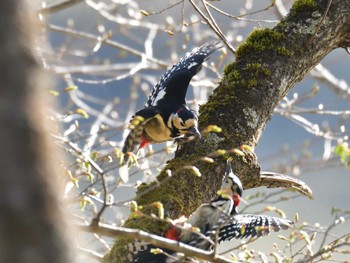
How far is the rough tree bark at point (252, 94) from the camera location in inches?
129

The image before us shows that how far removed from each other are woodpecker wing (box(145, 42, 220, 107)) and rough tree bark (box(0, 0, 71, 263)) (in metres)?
3.80

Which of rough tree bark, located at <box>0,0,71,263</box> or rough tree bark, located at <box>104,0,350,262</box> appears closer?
rough tree bark, located at <box>0,0,71,263</box>

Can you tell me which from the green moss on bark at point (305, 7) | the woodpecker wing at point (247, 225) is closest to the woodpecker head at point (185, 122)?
the woodpecker wing at point (247, 225)

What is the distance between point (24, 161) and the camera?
707mm

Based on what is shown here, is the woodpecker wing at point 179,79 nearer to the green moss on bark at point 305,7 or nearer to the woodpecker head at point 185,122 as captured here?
the woodpecker head at point 185,122

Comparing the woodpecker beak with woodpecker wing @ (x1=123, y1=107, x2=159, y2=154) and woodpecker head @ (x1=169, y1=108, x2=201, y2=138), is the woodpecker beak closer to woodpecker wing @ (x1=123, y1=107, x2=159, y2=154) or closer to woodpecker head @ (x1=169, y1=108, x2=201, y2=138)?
woodpecker head @ (x1=169, y1=108, x2=201, y2=138)

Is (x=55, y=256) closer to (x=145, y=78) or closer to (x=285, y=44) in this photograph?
(x=285, y=44)

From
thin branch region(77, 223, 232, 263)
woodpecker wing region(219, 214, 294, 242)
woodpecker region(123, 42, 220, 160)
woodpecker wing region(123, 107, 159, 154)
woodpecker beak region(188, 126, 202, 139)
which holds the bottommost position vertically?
thin branch region(77, 223, 232, 263)

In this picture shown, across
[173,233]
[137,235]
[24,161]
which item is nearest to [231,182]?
[173,233]

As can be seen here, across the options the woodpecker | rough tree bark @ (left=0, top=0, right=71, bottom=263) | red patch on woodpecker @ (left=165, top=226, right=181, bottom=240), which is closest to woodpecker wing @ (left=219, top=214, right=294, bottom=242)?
red patch on woodpecker @ (left=165, top=226, right=181, bottom=240)

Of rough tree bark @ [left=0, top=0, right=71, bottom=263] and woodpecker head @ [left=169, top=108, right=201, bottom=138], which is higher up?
woodpecker head @ [left=169, top=108, right=201, bottom=138]

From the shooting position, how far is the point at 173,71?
4.63m

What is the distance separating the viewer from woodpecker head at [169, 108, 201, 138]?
147 inches

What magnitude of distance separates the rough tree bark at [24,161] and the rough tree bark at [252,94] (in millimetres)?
2434
